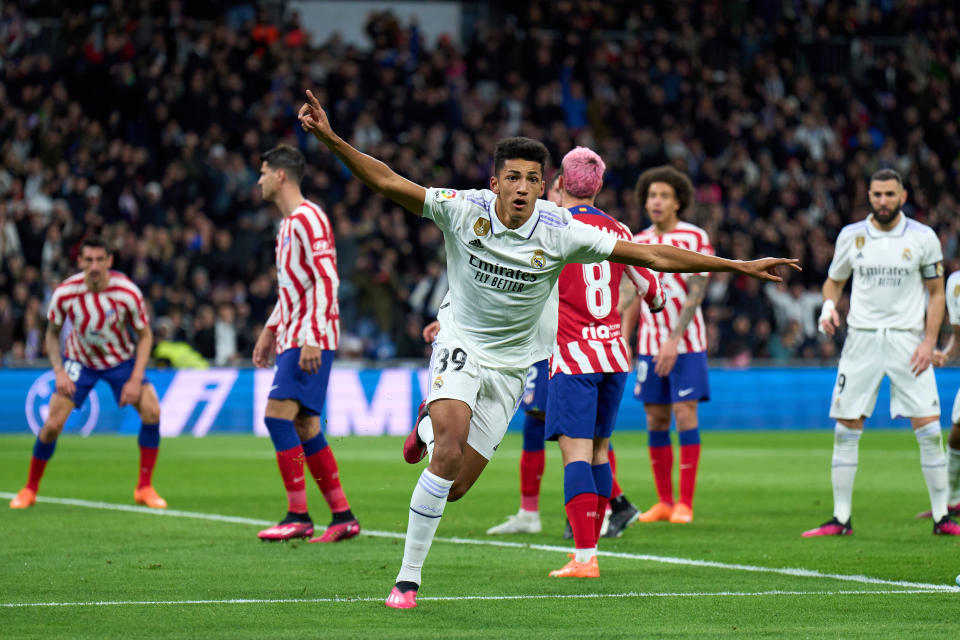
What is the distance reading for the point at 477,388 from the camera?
6.85 metres

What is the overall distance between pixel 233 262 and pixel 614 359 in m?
14.6

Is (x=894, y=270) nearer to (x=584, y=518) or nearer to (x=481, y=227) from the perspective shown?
(x=584, y=518)

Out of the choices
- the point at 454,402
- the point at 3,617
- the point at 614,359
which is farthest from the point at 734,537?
the point at 3,617

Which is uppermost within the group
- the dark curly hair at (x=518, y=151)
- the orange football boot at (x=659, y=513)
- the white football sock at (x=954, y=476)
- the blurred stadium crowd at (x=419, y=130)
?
the blurred stadium crowd at (x=419, y=130)

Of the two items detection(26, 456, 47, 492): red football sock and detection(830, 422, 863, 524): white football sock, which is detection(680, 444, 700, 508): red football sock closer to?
detection(830, 422, 863, 524): white football sock

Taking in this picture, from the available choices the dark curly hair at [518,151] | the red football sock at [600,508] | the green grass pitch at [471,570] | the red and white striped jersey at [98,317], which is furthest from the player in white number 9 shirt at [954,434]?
the red and white striped jersey at [98,317]

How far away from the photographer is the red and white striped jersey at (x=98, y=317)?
39.1 ft

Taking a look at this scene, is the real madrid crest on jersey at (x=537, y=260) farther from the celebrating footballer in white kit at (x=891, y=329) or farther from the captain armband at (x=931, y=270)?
the captain armband at (x=931, y=270)

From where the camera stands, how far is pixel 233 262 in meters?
22.2

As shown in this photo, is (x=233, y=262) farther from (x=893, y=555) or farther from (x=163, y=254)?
(x=893, y=555)

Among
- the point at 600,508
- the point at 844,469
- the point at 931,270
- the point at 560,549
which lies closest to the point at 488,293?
the point at 600,508

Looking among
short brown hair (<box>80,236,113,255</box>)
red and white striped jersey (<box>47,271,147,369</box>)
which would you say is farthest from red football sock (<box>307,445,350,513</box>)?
short brown hair (<box>80,236,113,255</box>)

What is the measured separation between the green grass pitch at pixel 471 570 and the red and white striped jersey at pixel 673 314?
4.42 feet

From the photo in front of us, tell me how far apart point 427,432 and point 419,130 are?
19.0 metres
